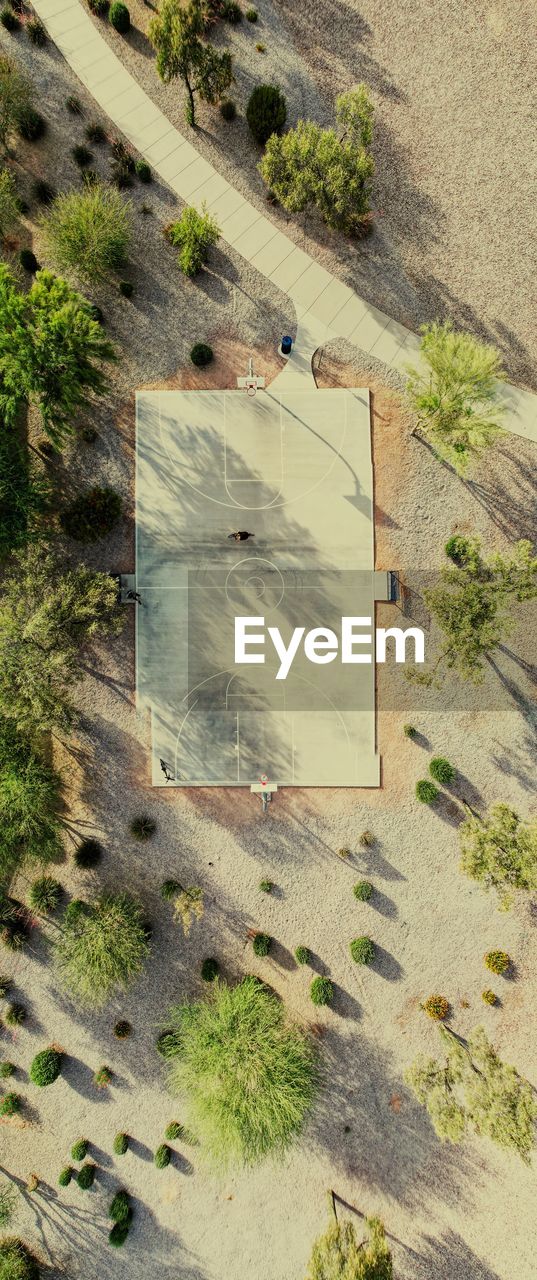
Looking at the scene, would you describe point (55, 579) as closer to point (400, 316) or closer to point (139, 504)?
point (139, 504)

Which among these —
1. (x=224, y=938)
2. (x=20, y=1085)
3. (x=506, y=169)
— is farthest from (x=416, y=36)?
(x=20, y=1085)

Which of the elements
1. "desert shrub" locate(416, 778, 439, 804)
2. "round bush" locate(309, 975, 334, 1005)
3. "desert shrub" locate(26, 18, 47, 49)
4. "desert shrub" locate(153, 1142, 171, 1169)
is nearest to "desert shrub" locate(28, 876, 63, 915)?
"desert shrub" locate(153, 1142, 171, 1169)

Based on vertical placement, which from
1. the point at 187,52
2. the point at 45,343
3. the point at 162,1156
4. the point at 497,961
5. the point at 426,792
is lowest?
the point at 162,1156

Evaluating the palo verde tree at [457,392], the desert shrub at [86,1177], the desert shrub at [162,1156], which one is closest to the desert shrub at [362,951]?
the desert shrub at [162,1156]

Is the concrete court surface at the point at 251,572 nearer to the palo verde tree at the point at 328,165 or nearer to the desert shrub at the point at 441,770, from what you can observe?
the desert shrub at the point at 441,770

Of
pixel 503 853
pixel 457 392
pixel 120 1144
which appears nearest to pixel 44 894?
pixel 120 1144

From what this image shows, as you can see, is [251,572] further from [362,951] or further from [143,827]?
[362,951]

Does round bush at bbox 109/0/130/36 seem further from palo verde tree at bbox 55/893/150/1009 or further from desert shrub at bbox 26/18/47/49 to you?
palo verde tree at bbox 55/893/150/1009
